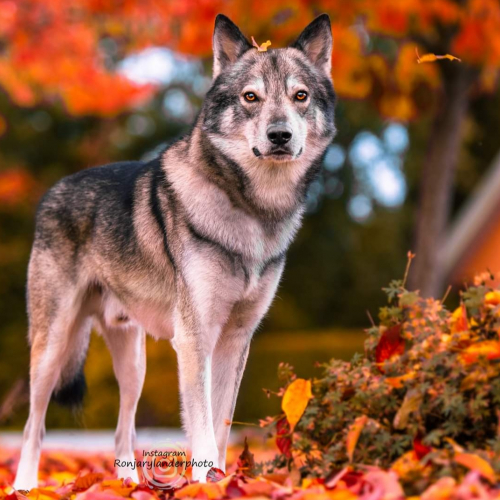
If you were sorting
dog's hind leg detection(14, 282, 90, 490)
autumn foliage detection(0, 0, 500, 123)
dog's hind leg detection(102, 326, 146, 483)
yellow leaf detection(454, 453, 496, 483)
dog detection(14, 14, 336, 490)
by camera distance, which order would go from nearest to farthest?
yellow leaf detection(454, 453, 496, 483)
dog detection(14, 14, 336, 490)
dog's hind leg detection(14, 282, 90, 490)
dog's hind leg detection(102, 326, 146, 483)
autumn foliage detection(0, 0, 500, 123)

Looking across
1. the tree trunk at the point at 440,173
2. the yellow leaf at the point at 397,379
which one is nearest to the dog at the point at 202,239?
the yellow leaf at the point at 397,379

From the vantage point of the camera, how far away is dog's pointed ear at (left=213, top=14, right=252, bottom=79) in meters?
4.35

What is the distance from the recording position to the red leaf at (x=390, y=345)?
3520 mm

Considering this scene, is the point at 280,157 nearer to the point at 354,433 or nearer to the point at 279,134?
the point at 279,134

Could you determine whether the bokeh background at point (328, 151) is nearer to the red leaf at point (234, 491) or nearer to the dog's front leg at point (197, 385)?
the dog's front leg at point (197, 385)

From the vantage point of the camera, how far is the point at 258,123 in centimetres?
400

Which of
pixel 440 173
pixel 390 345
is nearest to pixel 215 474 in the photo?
pixel 390 345

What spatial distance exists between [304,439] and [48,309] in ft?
7.01

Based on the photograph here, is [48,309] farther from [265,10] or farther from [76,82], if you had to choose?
[76,82]

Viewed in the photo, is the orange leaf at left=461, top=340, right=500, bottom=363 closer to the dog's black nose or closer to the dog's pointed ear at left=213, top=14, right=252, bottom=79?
the dog's black nose

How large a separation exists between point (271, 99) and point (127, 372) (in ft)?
6.93

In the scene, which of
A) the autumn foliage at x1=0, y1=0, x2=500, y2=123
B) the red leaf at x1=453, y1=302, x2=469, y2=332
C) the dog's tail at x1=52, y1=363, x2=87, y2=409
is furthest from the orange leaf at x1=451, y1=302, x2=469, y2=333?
the autumn foliage at x1=0, y1=0, x2=500, y2=123

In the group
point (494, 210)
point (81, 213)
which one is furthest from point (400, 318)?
point (494, 210)

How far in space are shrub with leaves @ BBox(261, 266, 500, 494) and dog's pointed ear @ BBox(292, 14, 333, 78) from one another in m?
1.49
